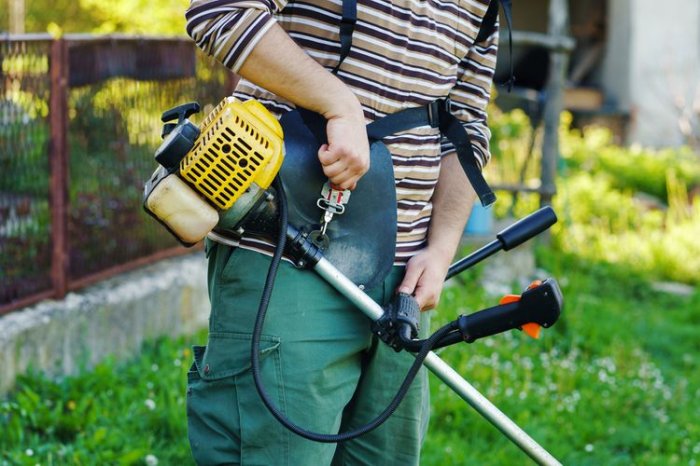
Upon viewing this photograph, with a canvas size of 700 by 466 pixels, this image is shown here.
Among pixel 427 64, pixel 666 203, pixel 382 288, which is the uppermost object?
pixel 427 64

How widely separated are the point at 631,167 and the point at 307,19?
9.18m

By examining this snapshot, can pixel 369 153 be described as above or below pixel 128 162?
above

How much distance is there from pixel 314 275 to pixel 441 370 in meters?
0.32

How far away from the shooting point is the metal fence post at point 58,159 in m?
4.25

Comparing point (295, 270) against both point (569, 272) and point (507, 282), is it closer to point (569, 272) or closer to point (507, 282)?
point (507, 282)

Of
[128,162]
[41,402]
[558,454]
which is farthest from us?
[128,162]

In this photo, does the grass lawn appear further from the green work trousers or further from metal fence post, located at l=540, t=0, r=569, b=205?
the green work trousers

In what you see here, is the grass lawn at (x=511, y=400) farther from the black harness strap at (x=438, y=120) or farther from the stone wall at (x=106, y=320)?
the black harness strap at (x=438, y=120)

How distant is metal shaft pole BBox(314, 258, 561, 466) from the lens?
2.08 metres

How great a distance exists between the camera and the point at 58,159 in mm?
4273

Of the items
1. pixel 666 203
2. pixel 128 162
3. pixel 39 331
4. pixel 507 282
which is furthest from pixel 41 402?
pixel 666 203

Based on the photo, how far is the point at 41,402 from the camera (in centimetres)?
385

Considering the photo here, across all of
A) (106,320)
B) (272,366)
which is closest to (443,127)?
(272,366)

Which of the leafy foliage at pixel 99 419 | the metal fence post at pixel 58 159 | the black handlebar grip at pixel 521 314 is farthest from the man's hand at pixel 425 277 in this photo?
the metal fence post at pixel 58 159
